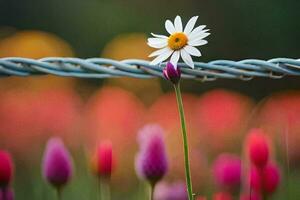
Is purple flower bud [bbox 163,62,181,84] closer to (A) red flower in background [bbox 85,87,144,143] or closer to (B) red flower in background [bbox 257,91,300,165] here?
(B) red flower in background [bbox 257,91,300,165]

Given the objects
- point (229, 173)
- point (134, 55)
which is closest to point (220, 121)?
point (229, 173)

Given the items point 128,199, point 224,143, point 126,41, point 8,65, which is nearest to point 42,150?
point 128,199

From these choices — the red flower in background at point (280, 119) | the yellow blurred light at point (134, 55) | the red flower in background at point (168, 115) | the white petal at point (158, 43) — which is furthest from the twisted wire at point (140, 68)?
the yellow blurred light at point (134, 55)

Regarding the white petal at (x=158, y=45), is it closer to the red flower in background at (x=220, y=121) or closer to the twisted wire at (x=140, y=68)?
the twisted wire at (x=140, y=68)

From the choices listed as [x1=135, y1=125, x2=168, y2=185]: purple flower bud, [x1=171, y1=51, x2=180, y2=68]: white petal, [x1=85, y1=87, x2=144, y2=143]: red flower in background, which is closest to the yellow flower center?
[x1=171, y1=51, x2=180, y2=68]: white petal

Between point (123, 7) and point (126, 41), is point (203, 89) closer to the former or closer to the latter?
point (126, 41)

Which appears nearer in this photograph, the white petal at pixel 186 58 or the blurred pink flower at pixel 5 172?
the white petal at pixel 186 58
